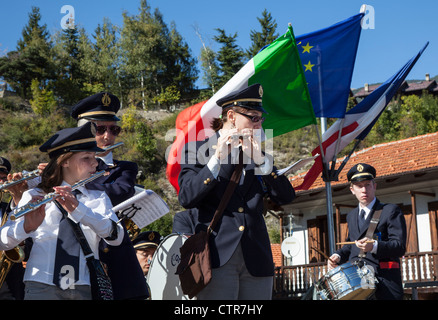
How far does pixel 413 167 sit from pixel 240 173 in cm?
2037

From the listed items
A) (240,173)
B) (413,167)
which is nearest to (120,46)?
(413,167)

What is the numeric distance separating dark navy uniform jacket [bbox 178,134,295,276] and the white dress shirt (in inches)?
23.3

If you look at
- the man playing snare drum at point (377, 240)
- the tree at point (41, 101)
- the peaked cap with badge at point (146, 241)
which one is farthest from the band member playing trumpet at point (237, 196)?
the tree at point (41, 101)

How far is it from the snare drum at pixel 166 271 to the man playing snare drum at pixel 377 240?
164 centimetres

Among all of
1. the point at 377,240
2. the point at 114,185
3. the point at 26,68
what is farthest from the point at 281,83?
the point at 26,68

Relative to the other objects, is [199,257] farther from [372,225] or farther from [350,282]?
[372,225]

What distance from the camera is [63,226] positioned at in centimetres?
420

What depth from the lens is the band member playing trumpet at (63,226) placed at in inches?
159

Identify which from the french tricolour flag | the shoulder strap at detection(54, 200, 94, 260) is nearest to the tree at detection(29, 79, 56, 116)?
the french tricolour flag

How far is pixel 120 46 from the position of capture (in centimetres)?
7738

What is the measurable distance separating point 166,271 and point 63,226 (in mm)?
2477

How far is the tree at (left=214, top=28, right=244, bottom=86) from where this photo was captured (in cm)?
7269

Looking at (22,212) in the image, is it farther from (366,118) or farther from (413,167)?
(413,167)
